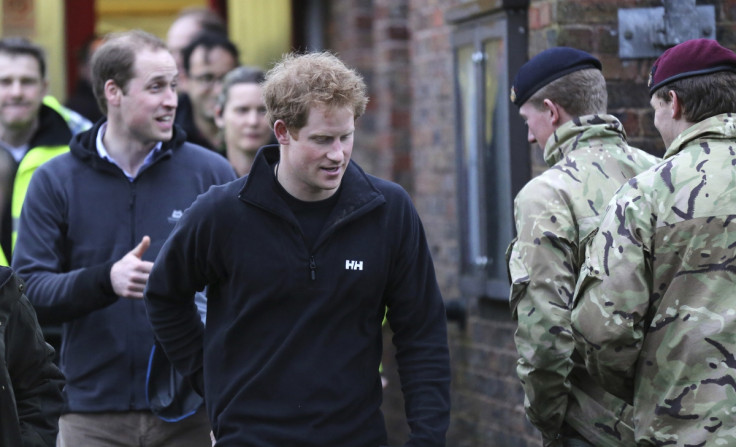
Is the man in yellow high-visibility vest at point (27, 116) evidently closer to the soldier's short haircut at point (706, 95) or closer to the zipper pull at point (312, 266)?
the zipper pull at point (312, 266)

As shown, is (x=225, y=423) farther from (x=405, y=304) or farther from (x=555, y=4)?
(x=555, y=4)

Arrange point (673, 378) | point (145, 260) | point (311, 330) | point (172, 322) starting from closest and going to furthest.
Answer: point (673, 378) < point (311, 330) < point (172, 322) < point (145, 260)

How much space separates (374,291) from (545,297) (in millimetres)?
525

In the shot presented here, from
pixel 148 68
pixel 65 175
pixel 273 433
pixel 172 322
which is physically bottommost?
pixel 273 433

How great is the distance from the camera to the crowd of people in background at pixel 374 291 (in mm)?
3758

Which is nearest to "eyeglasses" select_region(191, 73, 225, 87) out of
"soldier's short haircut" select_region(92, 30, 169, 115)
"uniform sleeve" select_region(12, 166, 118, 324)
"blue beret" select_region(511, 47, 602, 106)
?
"soldier's short haircut" select_region(92, 30, 169, 115)

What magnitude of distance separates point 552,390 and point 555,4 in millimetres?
2056

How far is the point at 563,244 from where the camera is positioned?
421 cm

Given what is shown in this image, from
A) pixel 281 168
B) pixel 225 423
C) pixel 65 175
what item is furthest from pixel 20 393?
pixel 65 175

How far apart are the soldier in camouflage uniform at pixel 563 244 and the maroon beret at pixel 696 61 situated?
0.48 metres

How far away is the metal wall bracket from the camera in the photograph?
5.58 meters

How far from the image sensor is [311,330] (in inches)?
159

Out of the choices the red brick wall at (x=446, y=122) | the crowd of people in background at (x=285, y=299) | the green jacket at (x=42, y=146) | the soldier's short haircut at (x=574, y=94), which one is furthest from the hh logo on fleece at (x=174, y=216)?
the red brick wall at (x=446, y=122)

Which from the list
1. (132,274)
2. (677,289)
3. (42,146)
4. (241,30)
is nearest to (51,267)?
(132,274)
